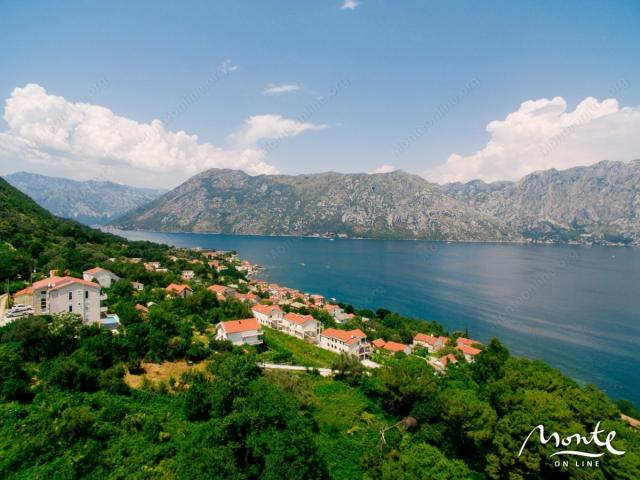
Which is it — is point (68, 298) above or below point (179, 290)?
above

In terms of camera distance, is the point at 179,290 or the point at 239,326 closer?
the point at 239,326

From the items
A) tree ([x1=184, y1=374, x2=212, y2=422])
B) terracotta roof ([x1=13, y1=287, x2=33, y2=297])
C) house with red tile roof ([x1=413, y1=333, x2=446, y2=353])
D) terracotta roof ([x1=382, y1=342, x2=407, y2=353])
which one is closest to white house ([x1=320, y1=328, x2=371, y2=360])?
terracotta roof ([x1=382, y1=342, x2=407, y2=353])

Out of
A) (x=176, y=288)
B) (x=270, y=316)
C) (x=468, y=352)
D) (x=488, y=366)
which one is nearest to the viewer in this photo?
(x=488, y=366)

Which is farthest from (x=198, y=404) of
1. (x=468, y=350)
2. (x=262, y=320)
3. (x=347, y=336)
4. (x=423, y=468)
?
(x=468, y=350)

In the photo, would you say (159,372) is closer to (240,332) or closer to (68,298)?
(68,298)

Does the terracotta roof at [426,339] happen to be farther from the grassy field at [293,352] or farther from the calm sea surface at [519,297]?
the calm sea surface at [519,297]

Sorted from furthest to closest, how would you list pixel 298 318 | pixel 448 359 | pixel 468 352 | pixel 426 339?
1. pixel 426 339
2. pixel 298 318
3. pixel 468 352
4. pixel 448 359

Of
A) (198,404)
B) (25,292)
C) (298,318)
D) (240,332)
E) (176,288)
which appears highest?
(25,292)
